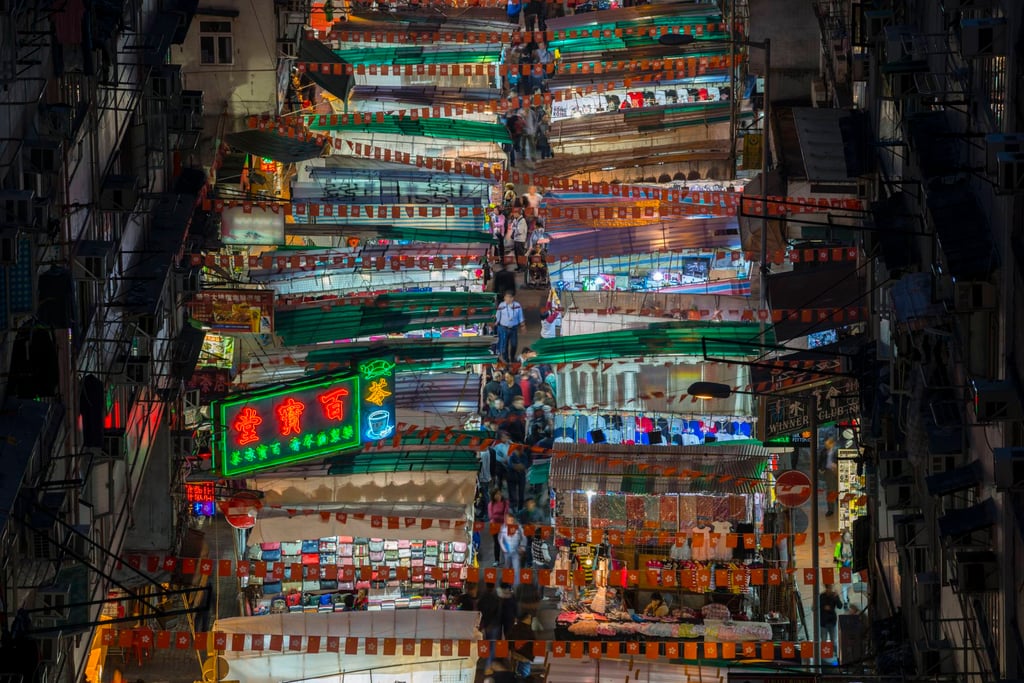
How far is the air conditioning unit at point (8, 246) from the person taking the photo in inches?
601

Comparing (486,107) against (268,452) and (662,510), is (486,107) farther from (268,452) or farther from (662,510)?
(268,452)

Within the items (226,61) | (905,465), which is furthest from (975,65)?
(226,61)

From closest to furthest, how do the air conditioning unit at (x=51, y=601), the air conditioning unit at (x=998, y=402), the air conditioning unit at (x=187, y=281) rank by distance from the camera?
the air conditioning unit at (x=998, y=402)
the air conditioning unit at (x=51, y=601)
the air conditioning unit at (x=187, y=281)

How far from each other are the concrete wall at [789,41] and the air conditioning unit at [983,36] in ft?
65.9

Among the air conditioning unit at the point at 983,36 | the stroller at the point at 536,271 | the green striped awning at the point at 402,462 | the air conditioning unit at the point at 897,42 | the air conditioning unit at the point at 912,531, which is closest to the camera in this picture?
the air conditioning unit at the point at 983,36

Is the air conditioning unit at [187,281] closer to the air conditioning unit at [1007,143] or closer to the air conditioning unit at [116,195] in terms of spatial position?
the air conditioning unit at [116,195]

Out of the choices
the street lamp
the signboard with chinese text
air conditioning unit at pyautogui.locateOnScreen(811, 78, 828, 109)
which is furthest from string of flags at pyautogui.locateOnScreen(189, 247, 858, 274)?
the street lamp

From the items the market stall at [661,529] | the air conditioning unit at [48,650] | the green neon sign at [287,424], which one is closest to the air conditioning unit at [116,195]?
the green neon sign at [287,424]

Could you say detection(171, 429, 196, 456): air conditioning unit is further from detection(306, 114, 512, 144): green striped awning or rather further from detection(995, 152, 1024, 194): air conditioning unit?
detection(995, 152, 1024, 194): air conditioning unit

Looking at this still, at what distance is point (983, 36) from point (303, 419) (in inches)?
548

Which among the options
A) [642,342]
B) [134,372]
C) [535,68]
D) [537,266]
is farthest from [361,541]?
[535,68]

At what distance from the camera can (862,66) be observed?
1067 inches

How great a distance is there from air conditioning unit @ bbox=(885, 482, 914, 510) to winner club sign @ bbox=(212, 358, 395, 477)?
27.5ft

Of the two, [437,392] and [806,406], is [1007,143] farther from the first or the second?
[437,392]
